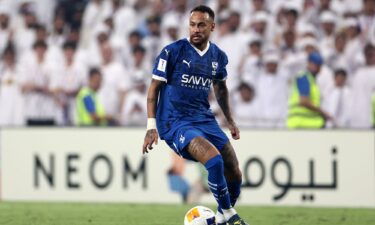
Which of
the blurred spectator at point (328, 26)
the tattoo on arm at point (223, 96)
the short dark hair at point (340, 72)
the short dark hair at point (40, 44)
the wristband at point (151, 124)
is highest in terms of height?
the blurred spectator at point (328, 26)

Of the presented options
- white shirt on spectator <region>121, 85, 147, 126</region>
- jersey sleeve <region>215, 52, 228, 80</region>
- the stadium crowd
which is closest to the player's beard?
jersey sleeve <region>215, 52, 228, 80</region>

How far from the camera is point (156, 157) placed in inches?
506

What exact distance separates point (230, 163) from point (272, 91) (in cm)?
695

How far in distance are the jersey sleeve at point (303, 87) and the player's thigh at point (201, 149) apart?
6364 mm

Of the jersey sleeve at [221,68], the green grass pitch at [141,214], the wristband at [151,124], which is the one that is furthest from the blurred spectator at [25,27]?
the wristband at [151,124]

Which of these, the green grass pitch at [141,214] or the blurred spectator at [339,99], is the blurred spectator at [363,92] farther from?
the green grass pitch at [141,214]

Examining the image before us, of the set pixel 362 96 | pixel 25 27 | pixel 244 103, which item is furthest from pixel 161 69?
pixel 25 27

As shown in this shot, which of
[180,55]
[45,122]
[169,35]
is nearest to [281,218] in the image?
[180,55]

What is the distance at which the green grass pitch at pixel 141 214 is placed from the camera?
934cm

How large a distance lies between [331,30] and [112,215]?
20.7ft

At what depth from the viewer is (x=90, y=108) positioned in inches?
582

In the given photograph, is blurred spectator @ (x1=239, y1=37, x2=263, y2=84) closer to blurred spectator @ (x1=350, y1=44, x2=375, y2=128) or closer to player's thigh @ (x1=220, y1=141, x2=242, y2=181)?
blurred spectator @ (x1=350, y1=44, x2=375, y2=128)

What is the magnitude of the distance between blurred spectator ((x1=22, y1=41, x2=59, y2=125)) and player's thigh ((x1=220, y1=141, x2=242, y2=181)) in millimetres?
7871

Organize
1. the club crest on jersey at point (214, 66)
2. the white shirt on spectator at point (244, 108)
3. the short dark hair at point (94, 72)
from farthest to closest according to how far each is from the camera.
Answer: the short dark hair at point (94, 72) → the white shirt on spectator at point (244, 108) → the club crest on jersey at point (214, 66)
